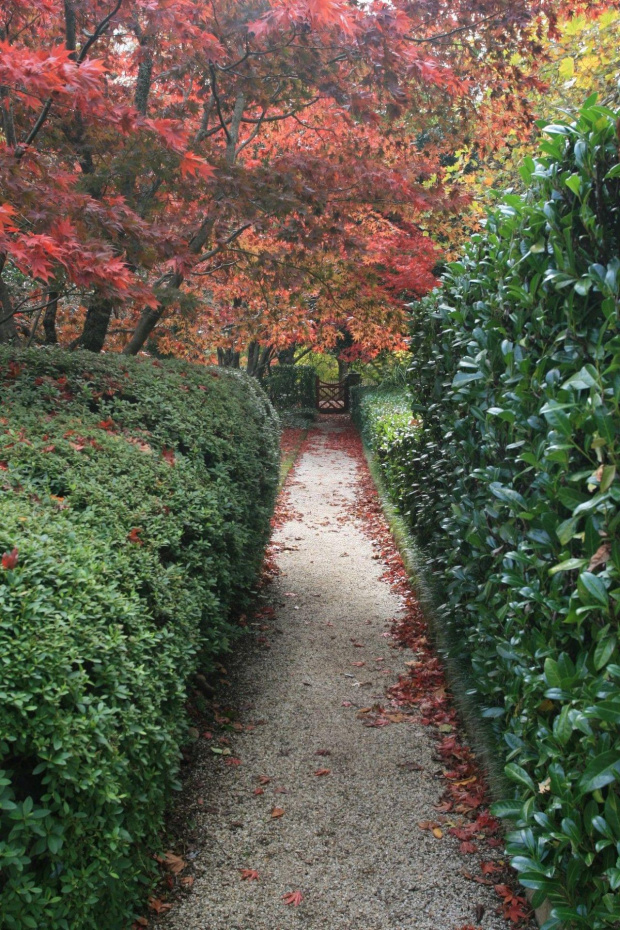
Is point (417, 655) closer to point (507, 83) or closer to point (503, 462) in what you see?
point (503, 462)

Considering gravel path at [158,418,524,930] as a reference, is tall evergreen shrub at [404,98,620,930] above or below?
above

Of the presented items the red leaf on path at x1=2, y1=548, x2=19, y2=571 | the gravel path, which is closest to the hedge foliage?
the gravel path

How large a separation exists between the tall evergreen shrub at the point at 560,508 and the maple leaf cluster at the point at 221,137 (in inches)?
88.9

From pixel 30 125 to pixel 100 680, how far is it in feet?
18.1

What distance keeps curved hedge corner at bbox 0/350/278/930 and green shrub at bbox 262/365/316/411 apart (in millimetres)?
A: 21526

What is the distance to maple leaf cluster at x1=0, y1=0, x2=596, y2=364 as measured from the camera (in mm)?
4328

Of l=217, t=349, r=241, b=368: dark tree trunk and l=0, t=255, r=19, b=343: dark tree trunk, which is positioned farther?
l=217, t=349, r=241, b=368: dark tree trunk

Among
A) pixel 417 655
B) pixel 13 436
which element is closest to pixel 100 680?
pixel 13 436

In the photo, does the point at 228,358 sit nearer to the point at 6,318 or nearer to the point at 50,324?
the point at 50,324

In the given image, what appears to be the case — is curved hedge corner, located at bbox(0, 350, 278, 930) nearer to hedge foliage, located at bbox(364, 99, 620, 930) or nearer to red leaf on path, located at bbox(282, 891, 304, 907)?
red leaf on path, located at bbox(282, 891, 304, 907)

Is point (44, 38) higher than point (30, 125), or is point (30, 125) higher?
point (44, 38)

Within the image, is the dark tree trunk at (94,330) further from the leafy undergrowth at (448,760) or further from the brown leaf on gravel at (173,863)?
the brown leaf on gravel at (173,863)

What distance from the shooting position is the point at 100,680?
2205 mm

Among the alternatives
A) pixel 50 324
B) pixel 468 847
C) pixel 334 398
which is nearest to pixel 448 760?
pixel 468 847
